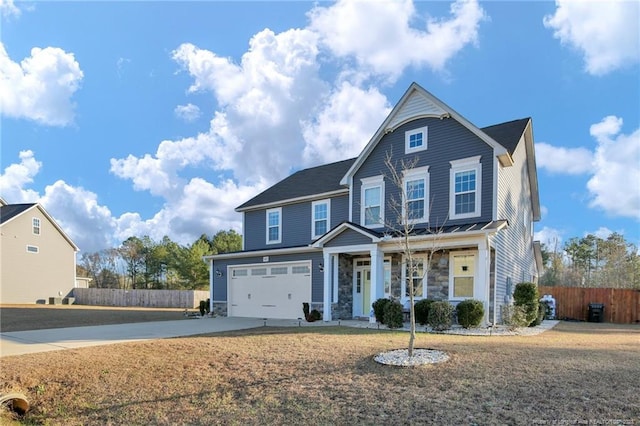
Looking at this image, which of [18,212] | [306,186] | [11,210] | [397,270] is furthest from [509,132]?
[11,210]

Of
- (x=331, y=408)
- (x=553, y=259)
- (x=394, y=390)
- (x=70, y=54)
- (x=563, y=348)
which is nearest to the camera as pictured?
(x=331, y=408)

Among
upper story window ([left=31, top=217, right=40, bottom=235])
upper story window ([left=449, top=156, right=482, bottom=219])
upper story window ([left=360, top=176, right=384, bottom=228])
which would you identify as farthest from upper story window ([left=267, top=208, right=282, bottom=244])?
upper story window ([left=31, top=217, right=40, bottom=235])

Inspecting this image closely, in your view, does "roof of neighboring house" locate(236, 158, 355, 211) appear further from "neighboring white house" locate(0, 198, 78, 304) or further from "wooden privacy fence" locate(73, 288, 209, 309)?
"neighboring white house" locate(0, 198, 78, 304)

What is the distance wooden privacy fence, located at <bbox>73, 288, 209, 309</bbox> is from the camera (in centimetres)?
3125

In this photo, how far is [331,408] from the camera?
17.2 ft

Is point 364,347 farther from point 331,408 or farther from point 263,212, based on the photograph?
point 263,212

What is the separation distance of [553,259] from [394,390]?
3677 cm

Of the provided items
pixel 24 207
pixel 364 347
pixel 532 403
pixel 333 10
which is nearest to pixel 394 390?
pixel 532 403

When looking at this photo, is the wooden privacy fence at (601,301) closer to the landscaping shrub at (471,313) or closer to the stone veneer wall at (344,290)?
the landscaping shrub at (471,313)

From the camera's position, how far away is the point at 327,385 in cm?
599

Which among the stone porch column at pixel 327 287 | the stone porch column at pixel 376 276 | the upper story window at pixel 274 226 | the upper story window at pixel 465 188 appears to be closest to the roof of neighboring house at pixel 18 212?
the upper story window at pixel 274 226

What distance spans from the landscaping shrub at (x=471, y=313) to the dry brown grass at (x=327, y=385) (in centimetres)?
322

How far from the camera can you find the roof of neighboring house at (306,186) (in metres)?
18.4

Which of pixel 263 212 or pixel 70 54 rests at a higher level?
pixel 70 54
